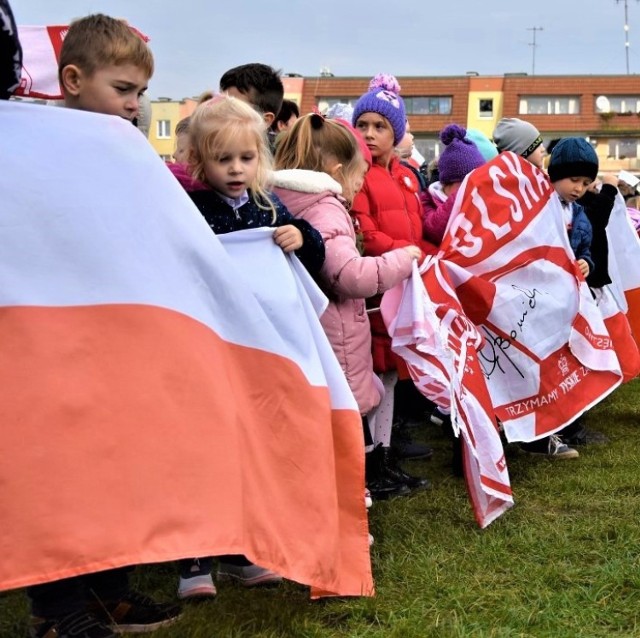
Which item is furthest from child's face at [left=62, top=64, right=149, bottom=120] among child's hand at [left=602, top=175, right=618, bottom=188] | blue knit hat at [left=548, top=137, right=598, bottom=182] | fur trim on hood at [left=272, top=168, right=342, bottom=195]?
child's hand at [left=602, top=175, right=618, bottom=188]

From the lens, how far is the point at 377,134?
4.65 meters

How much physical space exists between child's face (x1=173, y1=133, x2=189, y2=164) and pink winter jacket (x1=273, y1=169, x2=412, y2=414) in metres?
0.44

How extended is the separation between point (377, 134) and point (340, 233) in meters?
1.17

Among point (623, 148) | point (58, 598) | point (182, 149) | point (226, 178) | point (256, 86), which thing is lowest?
point (58, 598)

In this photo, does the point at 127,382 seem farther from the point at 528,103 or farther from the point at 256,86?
the point at 528,103

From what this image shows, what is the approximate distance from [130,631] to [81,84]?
1.74 metres

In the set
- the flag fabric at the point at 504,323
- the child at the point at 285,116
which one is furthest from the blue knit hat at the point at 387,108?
the child at the point at 285,116

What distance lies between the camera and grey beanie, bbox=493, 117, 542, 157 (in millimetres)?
5953

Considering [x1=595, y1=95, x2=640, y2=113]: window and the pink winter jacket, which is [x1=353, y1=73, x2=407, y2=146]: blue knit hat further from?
[x1=595, y1=95, x2=640, y2=113]: window

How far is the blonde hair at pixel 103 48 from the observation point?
116 inches

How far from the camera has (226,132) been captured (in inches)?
124

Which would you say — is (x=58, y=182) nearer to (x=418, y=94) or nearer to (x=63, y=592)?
(x=63, y=592)

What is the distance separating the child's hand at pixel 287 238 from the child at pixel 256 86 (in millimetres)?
1771
